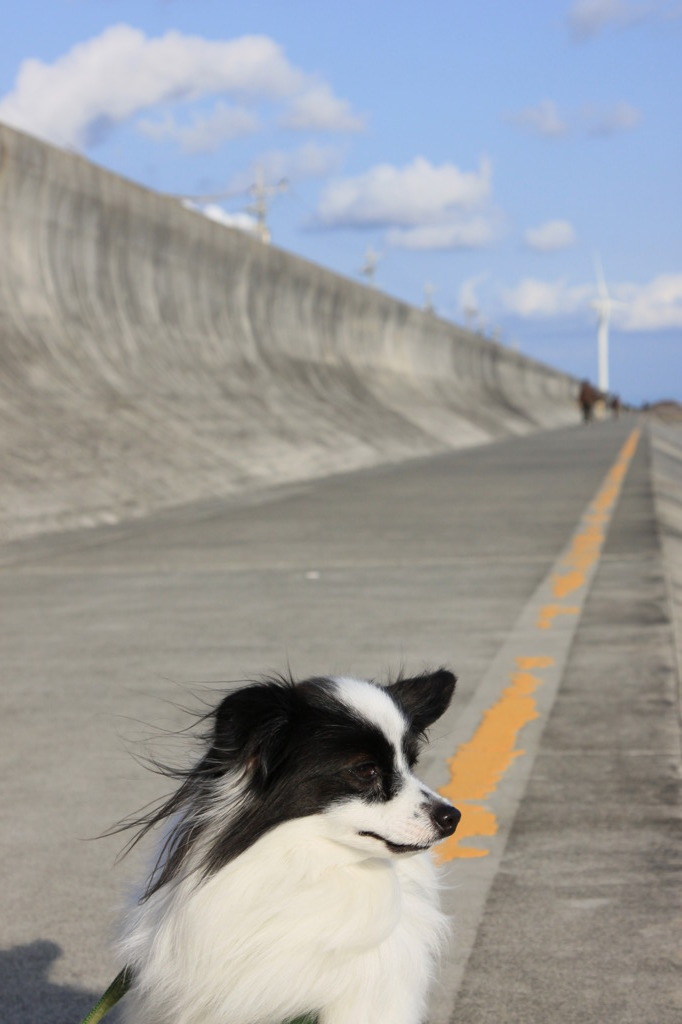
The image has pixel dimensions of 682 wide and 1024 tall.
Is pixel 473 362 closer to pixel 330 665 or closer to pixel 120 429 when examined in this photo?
pixel 120 429

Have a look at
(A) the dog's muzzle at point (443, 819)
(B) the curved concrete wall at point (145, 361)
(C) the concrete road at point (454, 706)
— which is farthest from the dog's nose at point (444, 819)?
(B) the curved concrete wall at point (145, 361)

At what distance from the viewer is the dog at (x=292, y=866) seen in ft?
8.45

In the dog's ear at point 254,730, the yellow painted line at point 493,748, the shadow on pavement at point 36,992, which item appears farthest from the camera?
the yellow painted line at point 493,748

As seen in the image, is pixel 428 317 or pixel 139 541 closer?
pixel 139 541

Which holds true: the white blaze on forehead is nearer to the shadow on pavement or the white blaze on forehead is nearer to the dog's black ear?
the dog's black ear

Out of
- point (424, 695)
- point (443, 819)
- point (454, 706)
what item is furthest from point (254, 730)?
point (454, 706)

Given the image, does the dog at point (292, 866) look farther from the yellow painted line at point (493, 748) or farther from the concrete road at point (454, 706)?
the yellow painted line at point (493, 748)

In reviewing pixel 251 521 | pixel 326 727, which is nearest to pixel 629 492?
pixel 251 521

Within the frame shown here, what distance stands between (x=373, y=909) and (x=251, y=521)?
1215 cm

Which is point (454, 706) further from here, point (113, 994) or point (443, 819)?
point (443, 819)

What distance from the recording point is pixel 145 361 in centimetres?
2062

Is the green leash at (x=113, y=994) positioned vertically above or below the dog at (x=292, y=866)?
below

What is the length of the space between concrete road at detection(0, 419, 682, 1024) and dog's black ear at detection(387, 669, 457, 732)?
2.71ft

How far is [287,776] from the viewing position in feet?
8.50
